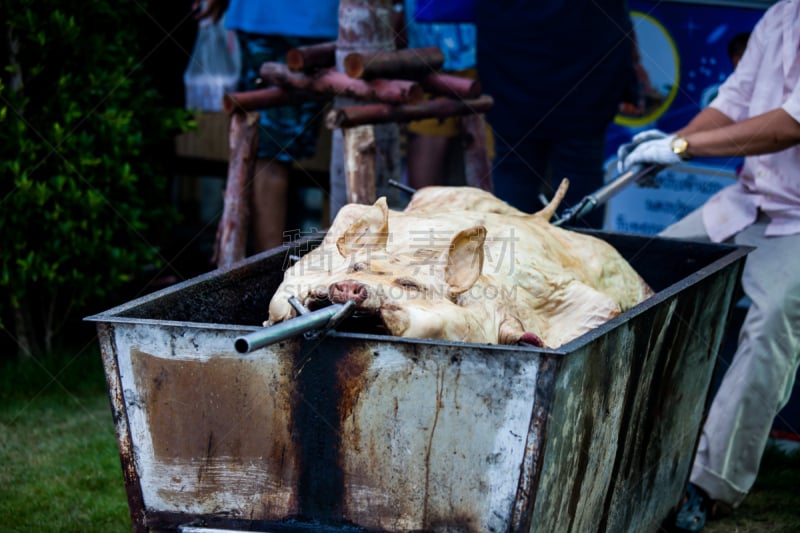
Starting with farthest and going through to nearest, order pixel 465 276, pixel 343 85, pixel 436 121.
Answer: pixel 436 121
pixel 343 85
pixel 465 276

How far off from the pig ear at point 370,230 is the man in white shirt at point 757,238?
64.0 inches

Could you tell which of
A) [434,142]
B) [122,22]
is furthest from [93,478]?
[434,142]

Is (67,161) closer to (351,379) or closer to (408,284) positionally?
(408,284)

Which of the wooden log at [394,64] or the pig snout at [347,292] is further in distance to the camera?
the wooden log at [394,64]

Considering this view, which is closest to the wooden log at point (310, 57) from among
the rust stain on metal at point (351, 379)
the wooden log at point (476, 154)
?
the wooden log at point (476, 154)

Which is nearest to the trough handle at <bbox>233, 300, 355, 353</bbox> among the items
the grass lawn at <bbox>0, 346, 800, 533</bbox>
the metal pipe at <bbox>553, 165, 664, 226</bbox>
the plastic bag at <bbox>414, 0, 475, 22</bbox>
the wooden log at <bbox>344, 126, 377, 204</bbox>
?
the metal pipe at <bbox>553, 165, 664, 226</bbox>

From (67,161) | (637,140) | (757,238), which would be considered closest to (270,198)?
(67,161)

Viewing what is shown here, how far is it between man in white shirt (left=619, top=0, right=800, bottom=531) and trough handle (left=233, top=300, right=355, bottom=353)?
6.53ft

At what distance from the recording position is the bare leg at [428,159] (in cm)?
632

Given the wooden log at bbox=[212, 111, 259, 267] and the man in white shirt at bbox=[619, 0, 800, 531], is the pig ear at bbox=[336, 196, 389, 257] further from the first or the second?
the wooden log at bbox=[212, 111, 259, 267]

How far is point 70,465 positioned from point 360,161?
1854mm

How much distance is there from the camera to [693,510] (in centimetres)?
379

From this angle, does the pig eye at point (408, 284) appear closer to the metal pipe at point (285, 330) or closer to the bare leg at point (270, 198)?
the metal pipe at point (285, 330)

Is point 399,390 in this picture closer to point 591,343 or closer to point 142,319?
point 591,343
